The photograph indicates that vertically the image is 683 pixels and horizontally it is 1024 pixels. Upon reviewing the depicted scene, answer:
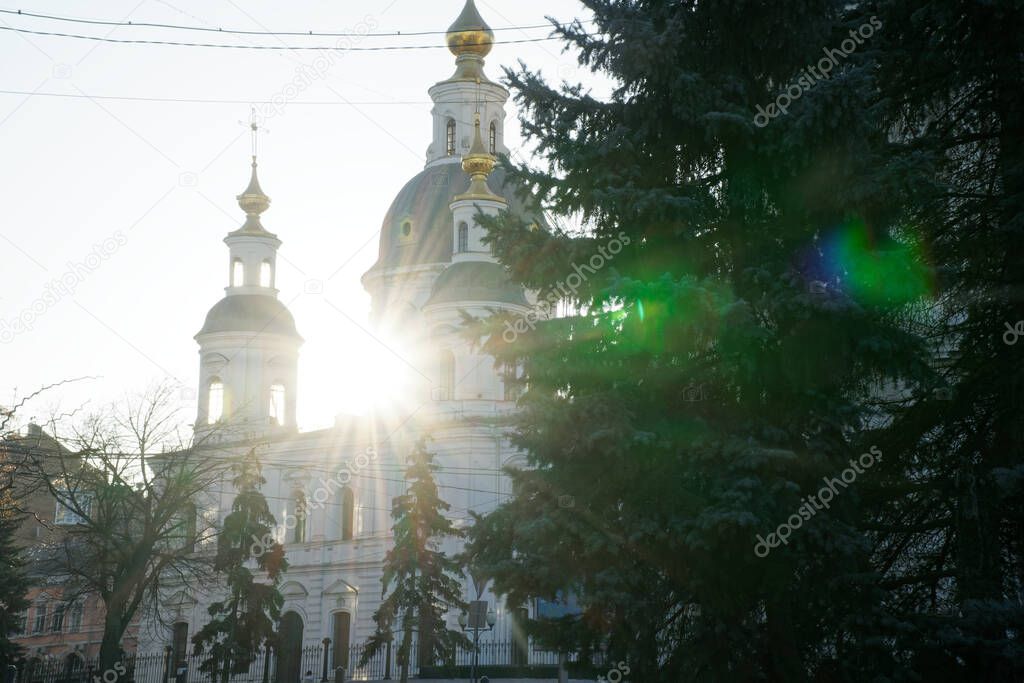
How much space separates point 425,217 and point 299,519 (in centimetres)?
1347

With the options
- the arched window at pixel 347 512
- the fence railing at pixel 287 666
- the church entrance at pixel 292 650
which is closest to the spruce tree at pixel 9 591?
the fence railing at pixel 287 666

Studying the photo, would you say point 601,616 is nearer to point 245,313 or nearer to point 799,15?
point 799,15

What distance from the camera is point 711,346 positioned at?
13.1m

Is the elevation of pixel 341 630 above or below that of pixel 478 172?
below

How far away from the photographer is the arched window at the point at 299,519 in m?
48.7

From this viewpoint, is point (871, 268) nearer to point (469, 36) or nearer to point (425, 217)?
point (425, 217)

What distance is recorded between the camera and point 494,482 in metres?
43.8

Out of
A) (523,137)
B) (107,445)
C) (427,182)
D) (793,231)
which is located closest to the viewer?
(793,231)

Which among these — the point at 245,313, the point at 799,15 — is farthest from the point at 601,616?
the point at 245,313

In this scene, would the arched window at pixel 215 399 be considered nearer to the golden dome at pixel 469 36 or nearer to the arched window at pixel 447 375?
the arched window at pixel 447 375

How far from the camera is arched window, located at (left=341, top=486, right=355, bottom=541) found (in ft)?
158

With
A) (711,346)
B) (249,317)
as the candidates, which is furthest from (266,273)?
(711,346)

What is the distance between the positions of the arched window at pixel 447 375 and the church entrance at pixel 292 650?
9.56 metres

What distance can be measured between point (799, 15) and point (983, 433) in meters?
4.45
